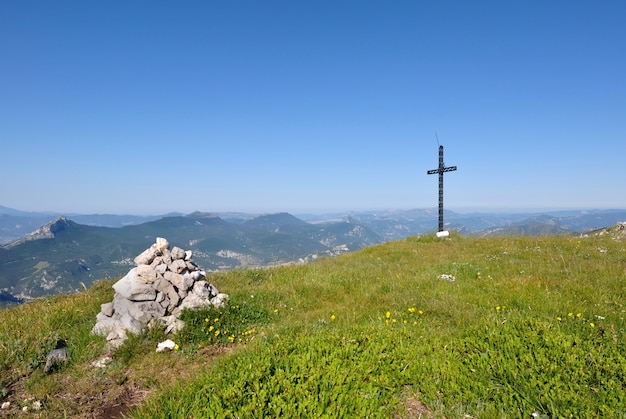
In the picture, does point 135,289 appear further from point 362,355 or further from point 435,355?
point 435,355

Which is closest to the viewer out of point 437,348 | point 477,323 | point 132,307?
point 437,348

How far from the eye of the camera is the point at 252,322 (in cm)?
786

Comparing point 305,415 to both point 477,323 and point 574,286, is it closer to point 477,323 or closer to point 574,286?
point 477,323

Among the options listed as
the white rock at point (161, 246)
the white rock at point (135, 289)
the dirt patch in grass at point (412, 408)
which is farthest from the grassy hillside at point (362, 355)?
the white rock at point (161, 246)

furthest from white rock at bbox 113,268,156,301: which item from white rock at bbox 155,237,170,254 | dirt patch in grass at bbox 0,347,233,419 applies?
dirt patch in grass at bbox 0,347,233,419

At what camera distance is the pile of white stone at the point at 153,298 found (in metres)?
7.32

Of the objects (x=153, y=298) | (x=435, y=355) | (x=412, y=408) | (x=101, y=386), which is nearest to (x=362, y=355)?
(x=412, y=408)

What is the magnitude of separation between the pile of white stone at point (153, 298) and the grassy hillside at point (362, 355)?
0.40 metres

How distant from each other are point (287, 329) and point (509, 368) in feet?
14.2

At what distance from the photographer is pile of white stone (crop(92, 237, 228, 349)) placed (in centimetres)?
732

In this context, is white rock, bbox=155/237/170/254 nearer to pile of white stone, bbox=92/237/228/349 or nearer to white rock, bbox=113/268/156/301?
pile of white stone, bbox=92/237/228/349

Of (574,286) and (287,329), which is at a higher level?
(574,286)

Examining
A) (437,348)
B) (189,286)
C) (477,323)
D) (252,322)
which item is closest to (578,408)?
(437,348)

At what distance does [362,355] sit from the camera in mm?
5234
